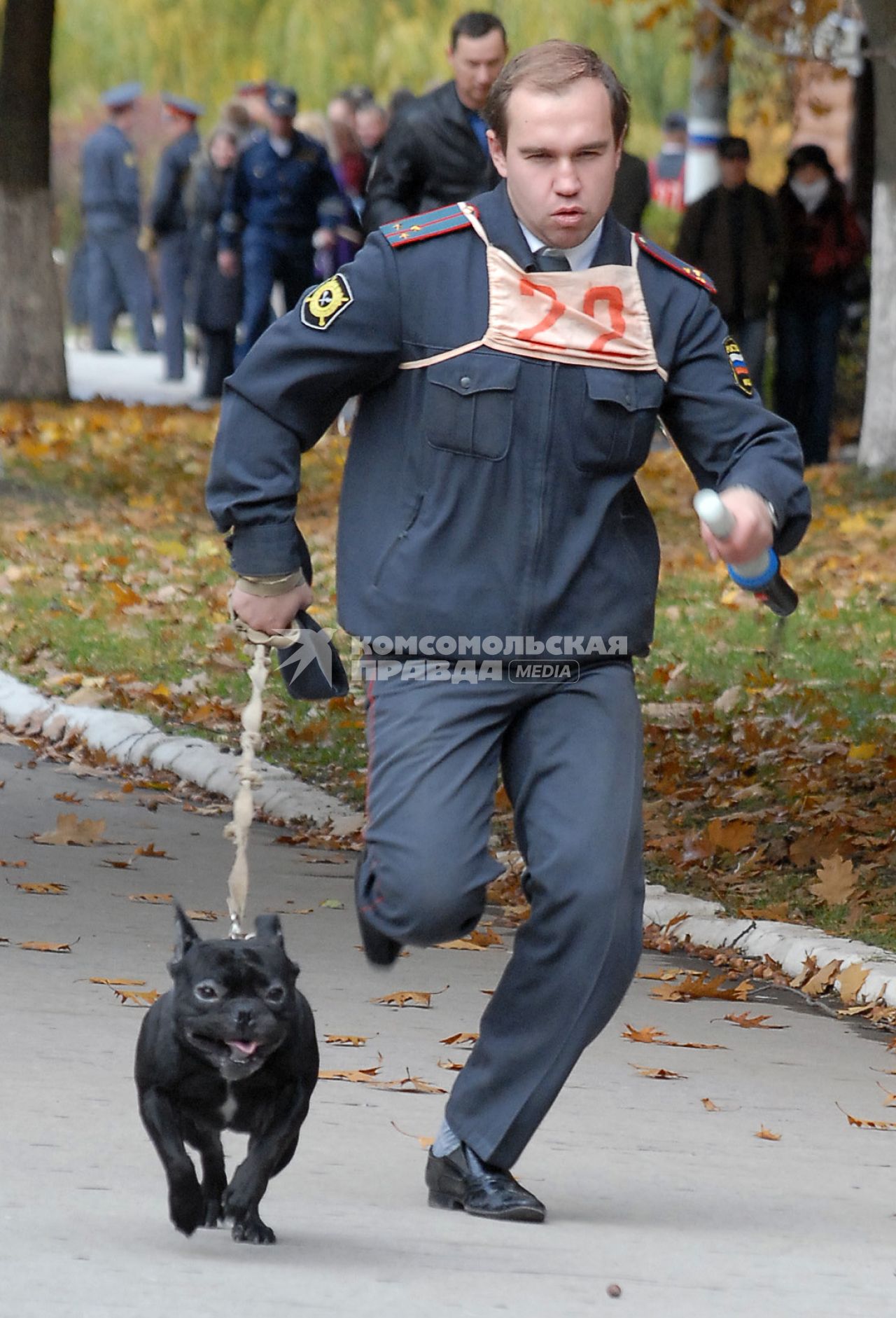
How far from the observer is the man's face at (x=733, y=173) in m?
15.9

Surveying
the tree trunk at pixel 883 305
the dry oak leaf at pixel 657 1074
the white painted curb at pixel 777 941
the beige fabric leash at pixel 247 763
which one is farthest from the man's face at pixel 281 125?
the beige fabric leash at pixel 247 763

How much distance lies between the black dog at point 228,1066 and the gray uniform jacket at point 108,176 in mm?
19602

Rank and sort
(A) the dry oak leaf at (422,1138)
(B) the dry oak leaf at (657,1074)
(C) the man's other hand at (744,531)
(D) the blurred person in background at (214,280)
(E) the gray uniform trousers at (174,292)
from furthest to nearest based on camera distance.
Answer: (E) the gray uniform trousers at (174,292)
(D) the blurred person in background at (214,280)
(B) the dry oak leaf at (657,1074)
(A) the dry oak leaf at (422,1138)
(C) the man's other hand at (744,531)

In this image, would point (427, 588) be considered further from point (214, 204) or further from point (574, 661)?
point (214, 204)

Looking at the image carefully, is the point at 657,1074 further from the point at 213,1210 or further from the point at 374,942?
the point at 213,1210

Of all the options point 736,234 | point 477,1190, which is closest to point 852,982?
point 477,1190

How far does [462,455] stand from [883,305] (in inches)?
459

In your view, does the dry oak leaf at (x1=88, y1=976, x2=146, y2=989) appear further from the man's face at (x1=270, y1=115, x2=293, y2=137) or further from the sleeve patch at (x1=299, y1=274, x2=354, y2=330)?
the man's face at (x1=270, y1=115, x2=293, y2=137)

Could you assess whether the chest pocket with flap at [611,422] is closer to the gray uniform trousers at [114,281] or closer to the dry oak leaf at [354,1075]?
the dry oak leaf at [354,1075]

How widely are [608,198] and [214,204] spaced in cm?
1644

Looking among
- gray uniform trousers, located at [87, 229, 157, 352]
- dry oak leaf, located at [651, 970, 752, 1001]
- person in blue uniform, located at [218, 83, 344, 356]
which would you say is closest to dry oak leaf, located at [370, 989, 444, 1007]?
dry oak leaf, located at [651, 970, 752, 1001]

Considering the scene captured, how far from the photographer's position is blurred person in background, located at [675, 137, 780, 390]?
52.2ft

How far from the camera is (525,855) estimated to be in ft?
13.7

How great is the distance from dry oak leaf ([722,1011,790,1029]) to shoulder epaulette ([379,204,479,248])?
2466 millimetres
